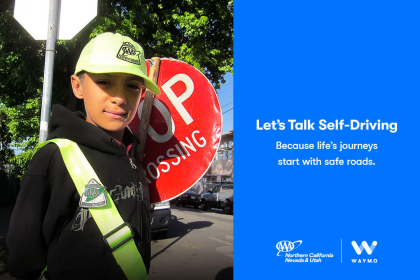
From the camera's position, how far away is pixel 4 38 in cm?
622

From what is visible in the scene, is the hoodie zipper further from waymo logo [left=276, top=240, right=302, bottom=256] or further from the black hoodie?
waymo logo [left=276, top=240, right=302, bottom=256]

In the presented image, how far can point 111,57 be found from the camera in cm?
134

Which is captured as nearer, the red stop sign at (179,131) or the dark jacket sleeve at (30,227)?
the dark jacket sleeve at (30,227)

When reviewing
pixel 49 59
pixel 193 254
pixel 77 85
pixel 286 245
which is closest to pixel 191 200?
pixel 193 254

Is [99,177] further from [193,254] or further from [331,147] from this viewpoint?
[193,254]

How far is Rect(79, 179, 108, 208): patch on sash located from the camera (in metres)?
1.20

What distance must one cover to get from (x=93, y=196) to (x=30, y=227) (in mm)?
232

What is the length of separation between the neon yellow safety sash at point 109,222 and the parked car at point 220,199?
627 inches

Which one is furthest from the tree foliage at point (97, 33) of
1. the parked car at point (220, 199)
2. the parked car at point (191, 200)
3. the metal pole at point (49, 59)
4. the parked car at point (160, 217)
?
the parked car at point (191, 200)

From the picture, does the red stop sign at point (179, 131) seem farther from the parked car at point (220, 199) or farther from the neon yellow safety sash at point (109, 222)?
the parked car at point (220, 199)

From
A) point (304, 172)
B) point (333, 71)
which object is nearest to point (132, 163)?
point (304, 172)

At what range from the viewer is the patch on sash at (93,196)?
3.95 feet

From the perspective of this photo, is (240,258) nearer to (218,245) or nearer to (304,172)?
(304,172)

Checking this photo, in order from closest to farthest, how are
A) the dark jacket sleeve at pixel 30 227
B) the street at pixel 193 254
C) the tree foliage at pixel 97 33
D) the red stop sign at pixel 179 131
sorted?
the dark jacket sleeve at pixel 30 227 → the red stop sign at pixel 179 131 → the street at pixel 193 254 → the tree foliage at pixel 97 33
